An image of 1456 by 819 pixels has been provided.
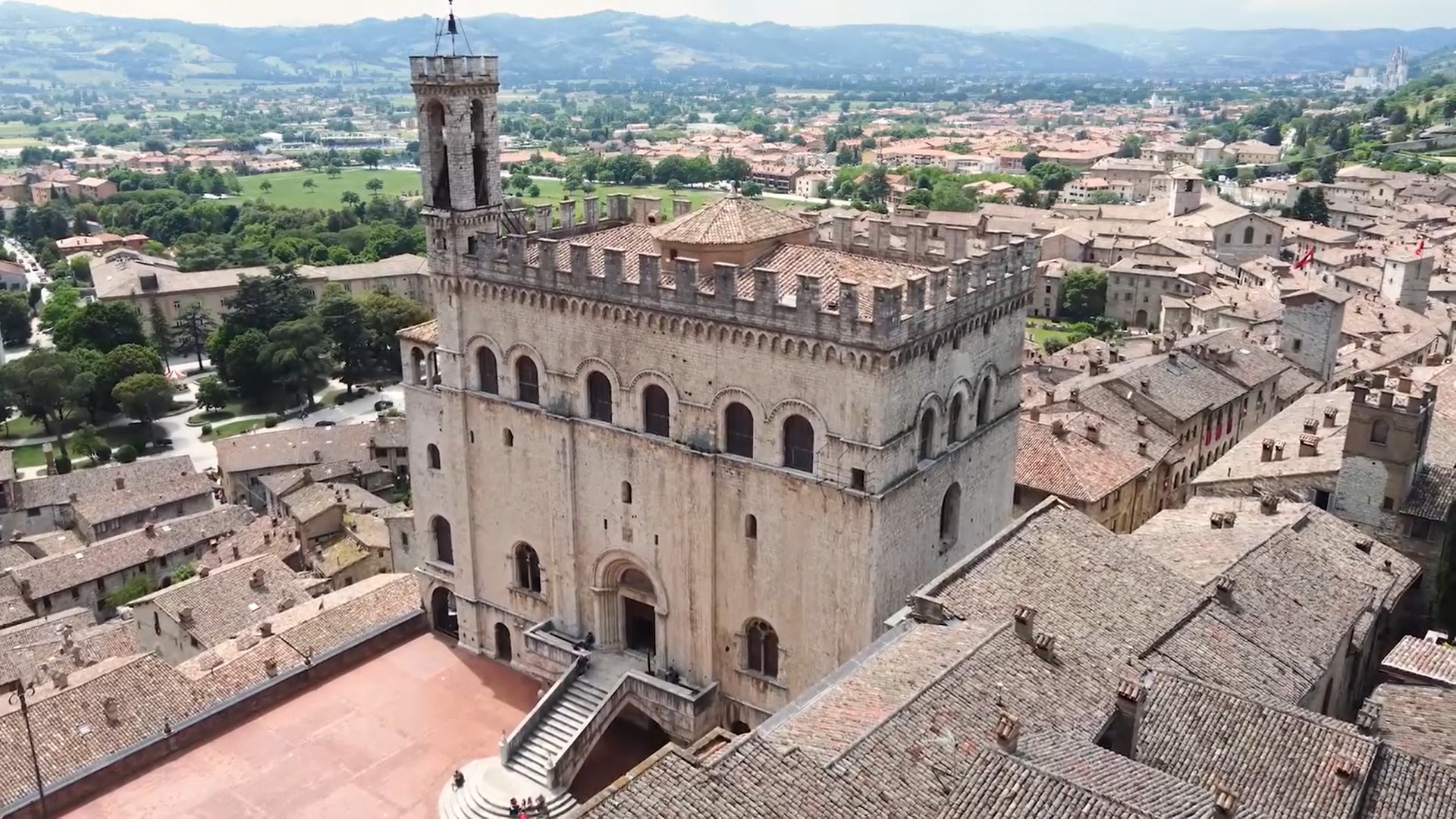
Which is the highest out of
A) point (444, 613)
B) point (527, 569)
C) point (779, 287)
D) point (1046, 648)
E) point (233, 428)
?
point (779, 287)

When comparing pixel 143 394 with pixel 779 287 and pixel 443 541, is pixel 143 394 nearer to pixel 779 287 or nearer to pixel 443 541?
pixel 443 541

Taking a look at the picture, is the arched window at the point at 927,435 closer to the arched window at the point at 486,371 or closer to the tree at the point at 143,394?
the arched window at the point at 486,371

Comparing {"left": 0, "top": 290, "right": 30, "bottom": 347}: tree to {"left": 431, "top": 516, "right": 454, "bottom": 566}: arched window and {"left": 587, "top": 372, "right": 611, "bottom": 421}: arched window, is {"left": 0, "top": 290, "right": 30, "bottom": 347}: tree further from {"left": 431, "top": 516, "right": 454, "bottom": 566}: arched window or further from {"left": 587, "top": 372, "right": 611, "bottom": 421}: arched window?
{"left": 587, "top": 372, "right": 611, "bottom": 421}: arched window

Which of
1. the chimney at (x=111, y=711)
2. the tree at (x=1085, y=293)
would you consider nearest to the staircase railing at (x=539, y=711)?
the chimney at (x=111, y=711)

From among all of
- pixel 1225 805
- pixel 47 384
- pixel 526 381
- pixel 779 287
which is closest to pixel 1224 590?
pixel 1225 805

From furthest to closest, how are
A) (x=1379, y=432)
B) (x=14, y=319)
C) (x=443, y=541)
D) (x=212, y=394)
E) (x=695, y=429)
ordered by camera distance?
(x=14, y=319)
(x=212, y=394)
(x=443, y=541)
(x=1379, y=432)
(x=695, y=429)

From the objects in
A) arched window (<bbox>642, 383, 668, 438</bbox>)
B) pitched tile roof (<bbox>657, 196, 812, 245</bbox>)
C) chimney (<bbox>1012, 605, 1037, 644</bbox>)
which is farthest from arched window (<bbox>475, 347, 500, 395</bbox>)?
chimney (<bbox>1012, 605, 1037, 644</bbox>)
